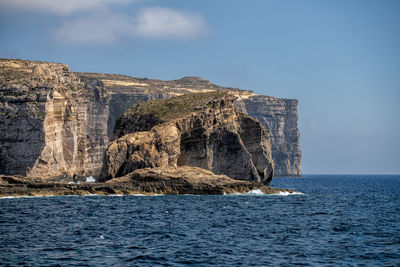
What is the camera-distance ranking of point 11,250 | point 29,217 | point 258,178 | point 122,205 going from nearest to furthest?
point 11,250 → point 29,217 → point 122,205 → point 258,178

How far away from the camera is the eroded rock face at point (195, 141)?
84.6 metres

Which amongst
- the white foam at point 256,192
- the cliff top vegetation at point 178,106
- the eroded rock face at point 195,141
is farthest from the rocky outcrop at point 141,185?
the cliff top vegetation at point 178,106

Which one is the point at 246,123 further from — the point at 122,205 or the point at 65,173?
the point at 122,205

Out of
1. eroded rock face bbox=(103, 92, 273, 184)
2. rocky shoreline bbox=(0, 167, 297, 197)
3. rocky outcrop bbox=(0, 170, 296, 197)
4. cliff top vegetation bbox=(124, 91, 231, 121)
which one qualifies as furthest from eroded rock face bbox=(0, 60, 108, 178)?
rocky outcrop bbox=(0, 170, 296, 197)

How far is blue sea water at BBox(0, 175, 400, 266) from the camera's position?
32906mm

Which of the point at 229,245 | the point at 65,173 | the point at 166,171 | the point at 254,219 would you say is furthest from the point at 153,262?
the point at 65,173

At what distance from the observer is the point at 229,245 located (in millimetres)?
37469

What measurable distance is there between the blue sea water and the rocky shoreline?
10245mm

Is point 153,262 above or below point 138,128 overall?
below

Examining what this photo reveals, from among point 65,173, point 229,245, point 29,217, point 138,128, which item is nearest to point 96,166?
point 65,173

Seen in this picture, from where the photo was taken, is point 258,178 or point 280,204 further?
point 258,178

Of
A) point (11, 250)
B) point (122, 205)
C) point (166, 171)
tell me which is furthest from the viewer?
point (166, 171)

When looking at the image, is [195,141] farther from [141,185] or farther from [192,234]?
[192,234]

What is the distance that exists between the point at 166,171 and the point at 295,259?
160ft
